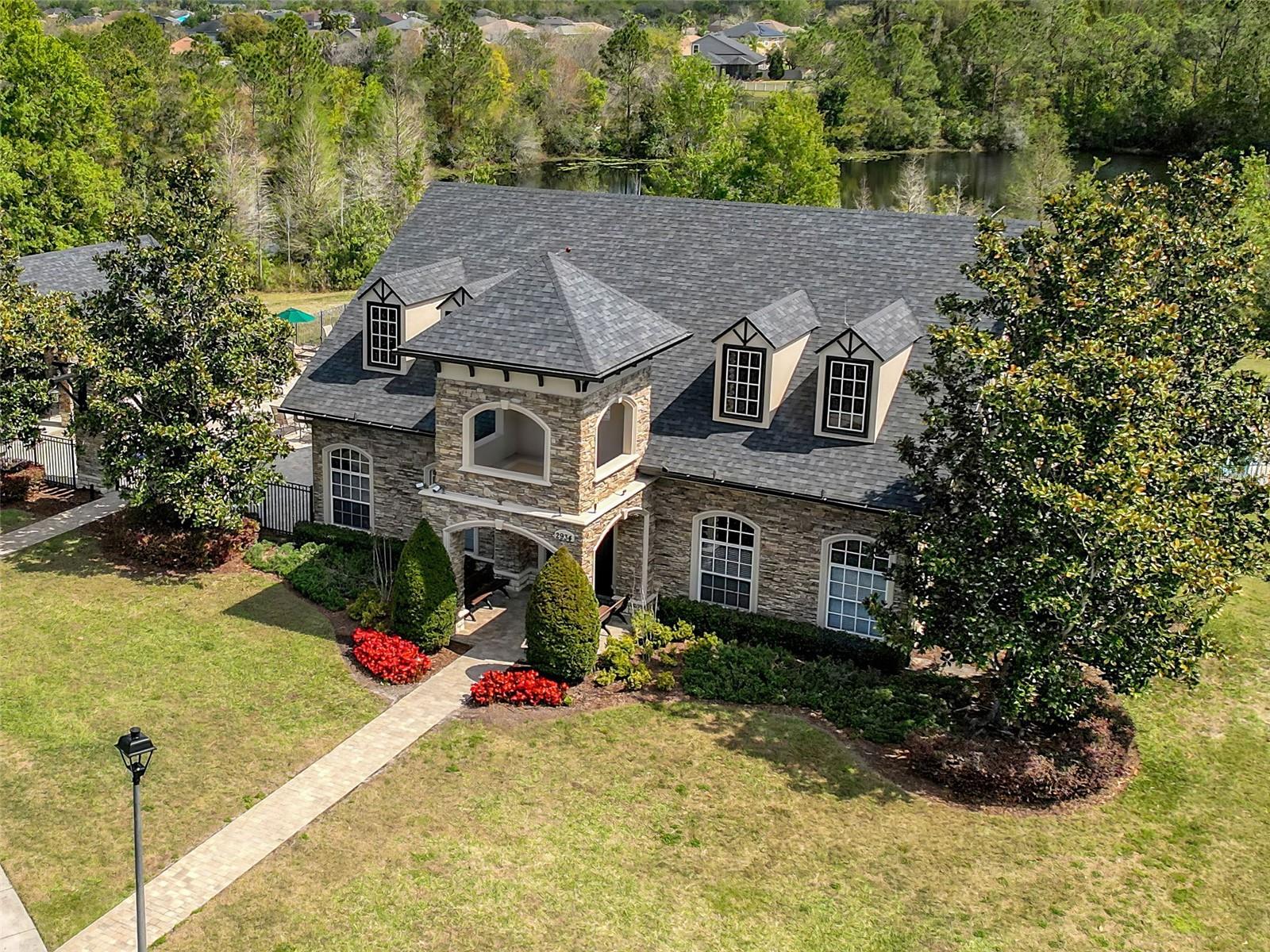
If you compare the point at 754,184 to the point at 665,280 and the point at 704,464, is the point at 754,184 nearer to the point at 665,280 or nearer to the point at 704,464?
the point at 665,280

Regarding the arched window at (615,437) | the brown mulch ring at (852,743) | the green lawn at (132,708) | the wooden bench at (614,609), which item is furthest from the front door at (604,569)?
the green lawn at (132,708)

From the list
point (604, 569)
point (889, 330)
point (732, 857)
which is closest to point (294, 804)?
point (732, 857)

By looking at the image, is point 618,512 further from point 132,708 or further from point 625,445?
point 132,708

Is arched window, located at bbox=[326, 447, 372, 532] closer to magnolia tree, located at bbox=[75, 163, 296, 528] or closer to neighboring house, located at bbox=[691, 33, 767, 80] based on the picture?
magnolia tree, located at bbox=[75, 163, 296, 528]

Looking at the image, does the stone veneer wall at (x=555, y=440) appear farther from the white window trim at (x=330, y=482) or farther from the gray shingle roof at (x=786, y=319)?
the white window trim at (x=330, y=482)

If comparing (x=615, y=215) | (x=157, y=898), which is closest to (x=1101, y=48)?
(x=615, y=215)

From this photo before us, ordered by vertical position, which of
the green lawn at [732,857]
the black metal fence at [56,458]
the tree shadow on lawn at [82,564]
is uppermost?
the black metal fence at [56,458]

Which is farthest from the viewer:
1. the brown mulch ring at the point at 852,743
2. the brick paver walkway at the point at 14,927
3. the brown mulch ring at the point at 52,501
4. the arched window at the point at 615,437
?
the brown mulch ring at the point at 52,501
